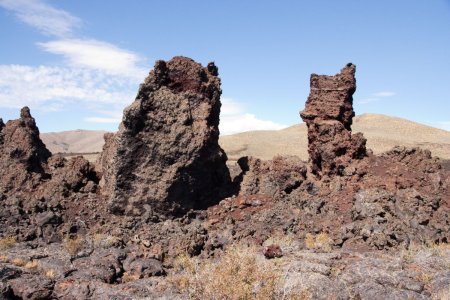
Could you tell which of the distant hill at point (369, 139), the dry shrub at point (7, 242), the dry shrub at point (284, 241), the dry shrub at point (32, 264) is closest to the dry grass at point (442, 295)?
the dry shrub at point (284, 241)

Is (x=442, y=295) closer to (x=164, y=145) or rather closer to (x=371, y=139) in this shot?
(x=164, y=145)

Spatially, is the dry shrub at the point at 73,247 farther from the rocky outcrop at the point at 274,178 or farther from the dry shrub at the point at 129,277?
the rocky outcrop at the point at 274,178

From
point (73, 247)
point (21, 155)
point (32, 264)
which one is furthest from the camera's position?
point (21, 155)

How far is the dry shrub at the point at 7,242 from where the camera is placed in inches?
577

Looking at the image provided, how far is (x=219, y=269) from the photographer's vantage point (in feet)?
26.9

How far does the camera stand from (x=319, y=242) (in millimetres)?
14422

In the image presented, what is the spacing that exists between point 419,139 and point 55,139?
160 metres

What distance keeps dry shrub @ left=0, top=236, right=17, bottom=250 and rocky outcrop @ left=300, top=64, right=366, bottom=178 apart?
38.9 ft

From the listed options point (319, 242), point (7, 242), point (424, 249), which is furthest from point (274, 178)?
point (7, 242)

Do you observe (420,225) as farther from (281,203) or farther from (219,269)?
(219,269)

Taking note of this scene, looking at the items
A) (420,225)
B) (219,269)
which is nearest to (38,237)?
(219,269)

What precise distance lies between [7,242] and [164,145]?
6.31 metres

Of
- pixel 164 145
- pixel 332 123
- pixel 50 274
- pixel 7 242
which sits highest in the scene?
pixel 332 123

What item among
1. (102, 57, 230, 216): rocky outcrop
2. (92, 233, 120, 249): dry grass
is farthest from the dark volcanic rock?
(92, 233, 120, 249): dry grass
